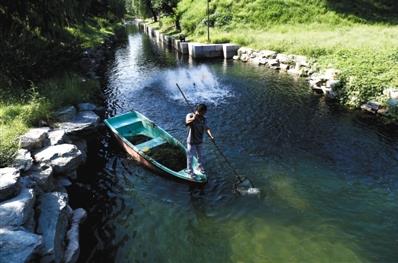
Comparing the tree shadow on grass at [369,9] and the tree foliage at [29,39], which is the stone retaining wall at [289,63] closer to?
the tree shadow on grass at [369,9]

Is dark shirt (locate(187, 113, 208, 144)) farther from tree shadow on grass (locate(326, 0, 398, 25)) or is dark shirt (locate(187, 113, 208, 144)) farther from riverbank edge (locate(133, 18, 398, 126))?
tree shadow on grass (locate(326, 0, 398, 25))

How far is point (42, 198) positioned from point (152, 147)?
5.72m

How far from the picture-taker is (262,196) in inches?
485

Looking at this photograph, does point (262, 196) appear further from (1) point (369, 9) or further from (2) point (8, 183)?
(1) point (369, 9)

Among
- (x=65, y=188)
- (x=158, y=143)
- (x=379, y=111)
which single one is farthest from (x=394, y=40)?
(x=65, y=188)

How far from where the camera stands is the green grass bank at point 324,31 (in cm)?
2152

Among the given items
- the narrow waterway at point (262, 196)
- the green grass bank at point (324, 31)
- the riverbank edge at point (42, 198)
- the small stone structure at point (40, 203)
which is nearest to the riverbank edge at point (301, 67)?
the green grass bank at point (324, 31)

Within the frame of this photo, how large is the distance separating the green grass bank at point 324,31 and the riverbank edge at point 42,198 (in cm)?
1741

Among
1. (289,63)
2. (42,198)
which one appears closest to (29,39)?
(42,198)

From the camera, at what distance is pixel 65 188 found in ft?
40.4

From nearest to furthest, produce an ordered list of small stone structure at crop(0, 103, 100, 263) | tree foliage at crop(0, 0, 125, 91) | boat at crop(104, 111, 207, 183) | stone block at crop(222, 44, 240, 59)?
1. small stone structure at crop(0, 103, 100, 263)
2. boat at crop(104, 111, 207, 183)
3. tree foliage at crop(0, 0, 125, 91)
4. stone block at crop(222, 44, 240, 59)

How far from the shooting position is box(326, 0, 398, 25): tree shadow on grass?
4199 cm

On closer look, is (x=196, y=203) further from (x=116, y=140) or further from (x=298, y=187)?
(x=116, y=140)

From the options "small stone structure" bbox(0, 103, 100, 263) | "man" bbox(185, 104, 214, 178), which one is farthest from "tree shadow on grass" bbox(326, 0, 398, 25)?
"small stone structure" bbox(0, 103, 100, 263)
